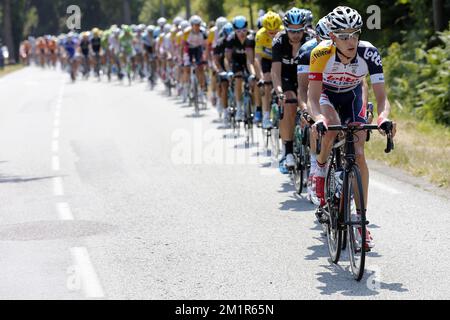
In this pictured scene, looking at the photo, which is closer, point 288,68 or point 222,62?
point 288,68

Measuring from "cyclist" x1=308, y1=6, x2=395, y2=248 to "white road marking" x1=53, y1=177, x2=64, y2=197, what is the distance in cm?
455

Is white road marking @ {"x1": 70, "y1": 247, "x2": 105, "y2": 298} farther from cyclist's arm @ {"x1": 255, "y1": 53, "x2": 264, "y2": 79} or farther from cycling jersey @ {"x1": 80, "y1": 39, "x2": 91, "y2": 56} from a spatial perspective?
cycling jersey @ {"x1": 80, "y1": 39, "x2": 91, "y2": 56}

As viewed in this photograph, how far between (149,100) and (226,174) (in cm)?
1509

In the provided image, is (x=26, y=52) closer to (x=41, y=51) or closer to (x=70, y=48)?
(x=41, y=51)

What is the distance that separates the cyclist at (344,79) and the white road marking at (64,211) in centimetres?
308

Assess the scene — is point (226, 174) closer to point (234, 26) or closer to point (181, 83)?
point (234, 26)

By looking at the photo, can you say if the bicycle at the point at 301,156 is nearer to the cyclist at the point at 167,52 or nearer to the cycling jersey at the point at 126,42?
the cyclist at the point at 167,52

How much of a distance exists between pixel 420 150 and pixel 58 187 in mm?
5017

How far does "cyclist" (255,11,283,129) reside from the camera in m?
13.2

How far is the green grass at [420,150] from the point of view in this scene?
12641 mm

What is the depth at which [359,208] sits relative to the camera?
24.7 ft

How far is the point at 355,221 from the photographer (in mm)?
7492

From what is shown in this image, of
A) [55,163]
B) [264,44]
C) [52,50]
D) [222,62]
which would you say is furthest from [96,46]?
[264,44]

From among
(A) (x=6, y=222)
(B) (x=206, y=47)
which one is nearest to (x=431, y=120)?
(B) (x=206, y=47)
